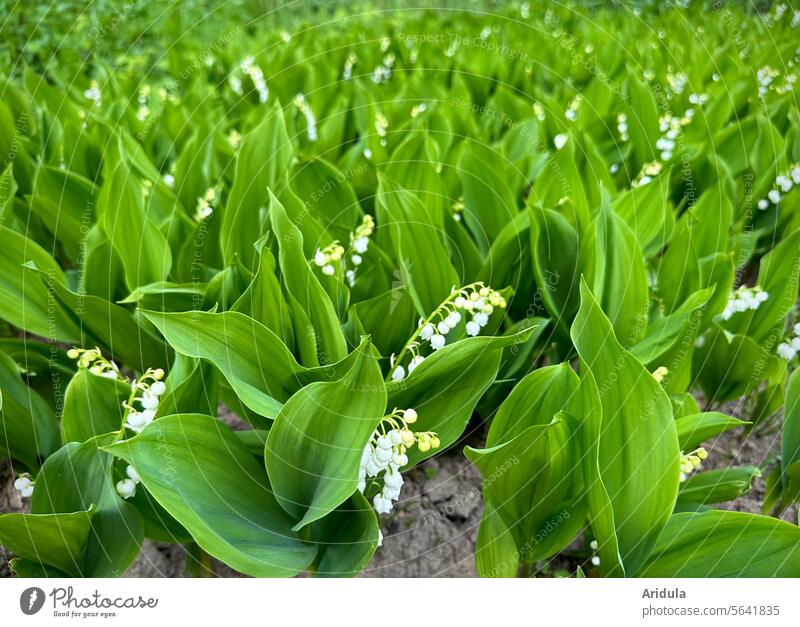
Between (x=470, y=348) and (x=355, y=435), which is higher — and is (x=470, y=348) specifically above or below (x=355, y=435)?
above

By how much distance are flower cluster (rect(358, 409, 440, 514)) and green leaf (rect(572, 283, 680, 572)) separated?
0.22 meters

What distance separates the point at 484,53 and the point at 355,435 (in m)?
1.79

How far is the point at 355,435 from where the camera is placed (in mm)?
782

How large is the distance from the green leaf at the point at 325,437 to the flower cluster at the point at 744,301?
2.51 feet

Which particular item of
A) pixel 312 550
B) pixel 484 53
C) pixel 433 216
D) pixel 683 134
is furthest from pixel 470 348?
pixel 484 53

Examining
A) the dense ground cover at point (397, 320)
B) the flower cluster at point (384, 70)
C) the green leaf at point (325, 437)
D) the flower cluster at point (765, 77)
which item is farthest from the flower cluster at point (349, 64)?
the green leaf at point (325, 437)

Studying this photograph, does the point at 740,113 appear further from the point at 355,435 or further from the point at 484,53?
the point at 355,435

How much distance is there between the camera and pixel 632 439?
807mm

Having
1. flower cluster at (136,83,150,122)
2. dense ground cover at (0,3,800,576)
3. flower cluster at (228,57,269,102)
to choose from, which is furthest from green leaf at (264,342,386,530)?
flower cluster at (228,57,269,102)

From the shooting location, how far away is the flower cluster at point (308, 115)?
1688 millimetres

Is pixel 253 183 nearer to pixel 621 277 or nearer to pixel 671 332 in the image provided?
pixel 621 277

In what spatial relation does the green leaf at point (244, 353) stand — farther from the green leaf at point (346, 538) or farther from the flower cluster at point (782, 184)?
→ the flower cluster at point (782, 184)

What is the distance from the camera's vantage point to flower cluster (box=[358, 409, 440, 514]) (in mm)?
771
